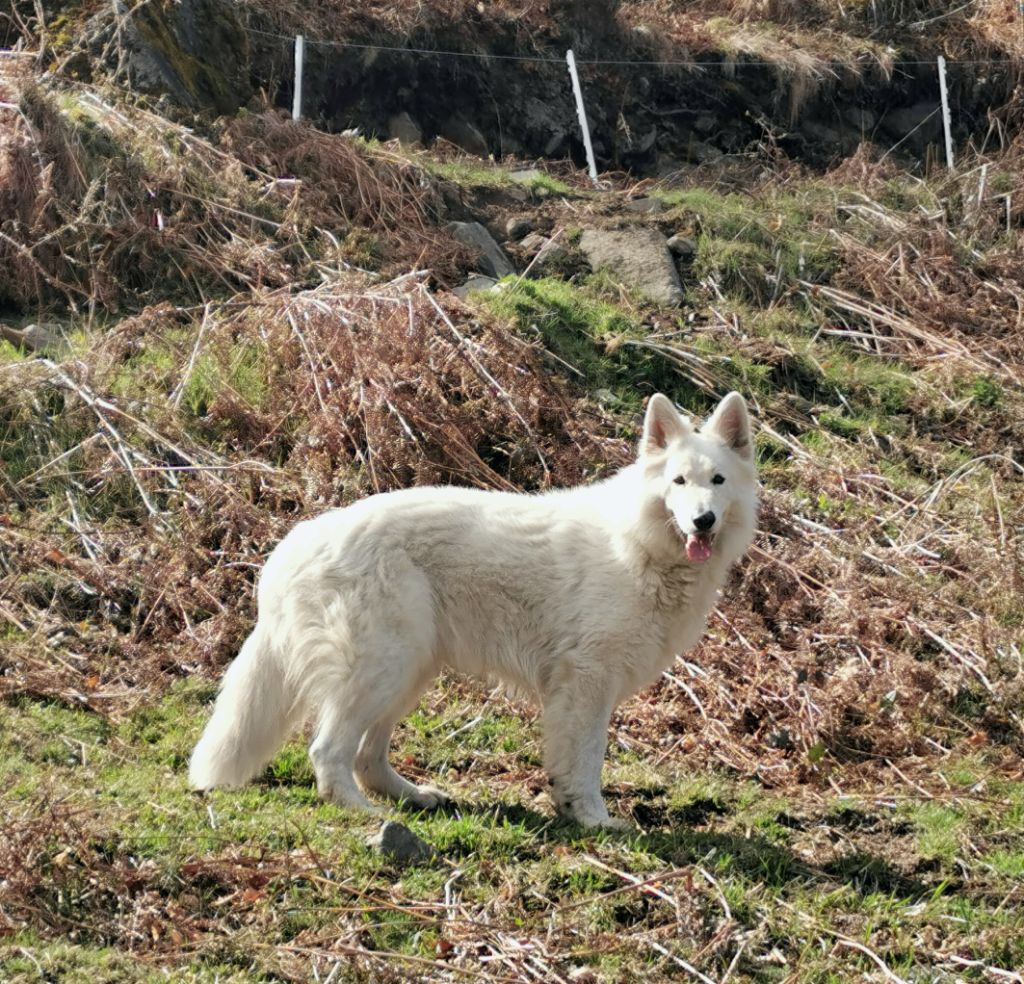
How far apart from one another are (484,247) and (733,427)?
23.2 ft

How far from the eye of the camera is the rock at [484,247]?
12820 mm

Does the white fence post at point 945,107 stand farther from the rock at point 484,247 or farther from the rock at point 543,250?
the rock at point 484,247

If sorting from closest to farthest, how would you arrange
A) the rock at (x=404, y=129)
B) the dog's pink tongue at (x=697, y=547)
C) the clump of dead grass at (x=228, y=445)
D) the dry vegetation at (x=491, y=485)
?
the dry vegetation at (x=491, y=485)
the dog's pink tongue at (x=697, y=547)
the clump of dead grass at (x=228, y=445)
the rock at (x=404, y=129)

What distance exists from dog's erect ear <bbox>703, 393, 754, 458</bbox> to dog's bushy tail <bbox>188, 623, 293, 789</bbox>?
91.6 inches

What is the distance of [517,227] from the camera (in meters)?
13.9

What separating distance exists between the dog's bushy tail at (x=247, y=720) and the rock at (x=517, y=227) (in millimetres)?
8614

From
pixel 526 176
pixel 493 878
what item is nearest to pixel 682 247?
pixel 526 176

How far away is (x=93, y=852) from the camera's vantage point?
4969mm

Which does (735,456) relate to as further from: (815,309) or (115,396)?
(815,309)

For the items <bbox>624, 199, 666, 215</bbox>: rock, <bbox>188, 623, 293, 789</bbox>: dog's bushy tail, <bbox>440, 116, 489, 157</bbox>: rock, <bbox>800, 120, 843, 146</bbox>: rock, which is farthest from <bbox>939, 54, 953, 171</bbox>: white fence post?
<bbox>188, 623, 293, 789</bbox>: dog's bushy tail

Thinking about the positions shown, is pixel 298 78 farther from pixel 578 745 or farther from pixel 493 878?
pixel 493 878

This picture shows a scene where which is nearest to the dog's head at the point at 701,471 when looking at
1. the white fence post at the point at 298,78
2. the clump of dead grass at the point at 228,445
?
the clump of dead grass at the point at 228,445

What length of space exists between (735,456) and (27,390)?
556 cm

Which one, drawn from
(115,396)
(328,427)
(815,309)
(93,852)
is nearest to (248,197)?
(115,396)
